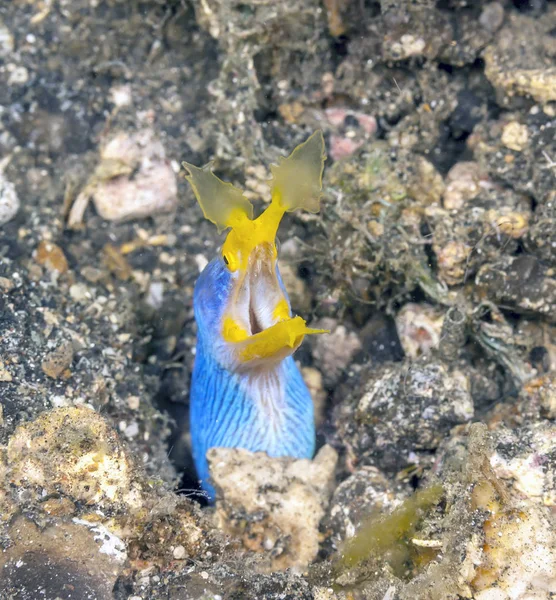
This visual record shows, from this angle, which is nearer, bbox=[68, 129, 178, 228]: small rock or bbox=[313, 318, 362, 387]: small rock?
bbox=[313, 318, 362, 387]: small rock

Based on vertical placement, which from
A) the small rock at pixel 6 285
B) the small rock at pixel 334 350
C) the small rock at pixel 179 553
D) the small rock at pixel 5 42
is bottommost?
the small rock at pixel 334 350

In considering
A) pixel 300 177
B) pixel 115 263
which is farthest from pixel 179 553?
pixel 115 263

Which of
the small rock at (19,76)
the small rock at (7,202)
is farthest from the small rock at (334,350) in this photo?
the small rock at (19,76)

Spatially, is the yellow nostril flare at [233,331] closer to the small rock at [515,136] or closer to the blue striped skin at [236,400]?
the blue striped skin at [236,400]

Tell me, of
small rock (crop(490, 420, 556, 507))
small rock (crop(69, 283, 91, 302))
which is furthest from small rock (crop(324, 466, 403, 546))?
small rock (crop(69, 283, 91, 302))

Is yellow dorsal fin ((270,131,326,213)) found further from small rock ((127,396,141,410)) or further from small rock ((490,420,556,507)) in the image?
small rock ((127,396,141,410))
